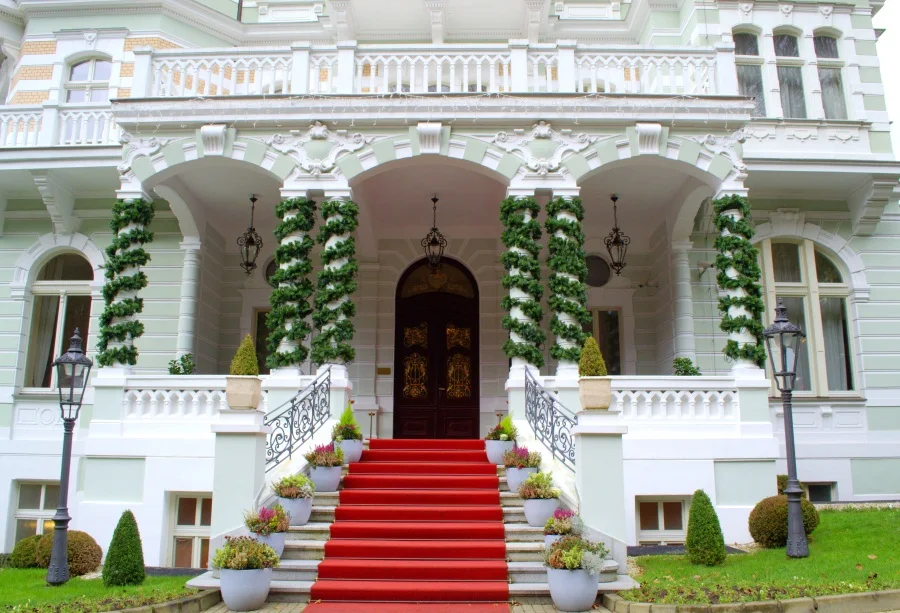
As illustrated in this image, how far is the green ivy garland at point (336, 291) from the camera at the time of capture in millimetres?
11445

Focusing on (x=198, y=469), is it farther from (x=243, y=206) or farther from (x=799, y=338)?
(x=799, y=338)

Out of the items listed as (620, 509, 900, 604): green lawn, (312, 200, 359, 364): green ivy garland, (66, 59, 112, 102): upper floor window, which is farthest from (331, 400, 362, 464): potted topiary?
(66, 59, 112, 102): upper floor window

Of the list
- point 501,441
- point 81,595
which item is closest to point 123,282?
point 81,595

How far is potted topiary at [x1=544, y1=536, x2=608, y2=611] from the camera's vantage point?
23.0ft

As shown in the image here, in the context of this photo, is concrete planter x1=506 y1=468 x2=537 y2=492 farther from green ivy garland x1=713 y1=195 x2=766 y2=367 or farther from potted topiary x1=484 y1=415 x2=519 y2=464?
green ivy garland x1=713 y1=195 x2=766 y2=367

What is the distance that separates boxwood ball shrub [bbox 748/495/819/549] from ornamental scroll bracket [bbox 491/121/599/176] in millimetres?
5895

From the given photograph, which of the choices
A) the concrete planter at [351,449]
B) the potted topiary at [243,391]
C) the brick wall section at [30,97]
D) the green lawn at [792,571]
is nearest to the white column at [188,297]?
the brick wall section at [30,97]

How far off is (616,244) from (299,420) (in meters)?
7.30

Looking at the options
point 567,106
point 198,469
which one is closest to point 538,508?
point 198,469

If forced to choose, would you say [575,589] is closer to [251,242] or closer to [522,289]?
[522,289]

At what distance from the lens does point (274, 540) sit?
7934 millimetres

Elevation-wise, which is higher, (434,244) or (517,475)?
(434,244)

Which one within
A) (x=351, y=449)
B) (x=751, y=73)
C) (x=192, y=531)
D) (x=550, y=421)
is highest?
(x=751, y=73)

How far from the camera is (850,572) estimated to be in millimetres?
7516
